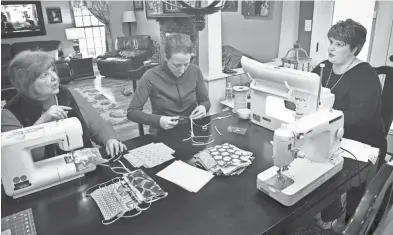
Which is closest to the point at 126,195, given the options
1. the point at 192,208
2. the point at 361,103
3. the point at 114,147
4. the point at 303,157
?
the point at 192,208

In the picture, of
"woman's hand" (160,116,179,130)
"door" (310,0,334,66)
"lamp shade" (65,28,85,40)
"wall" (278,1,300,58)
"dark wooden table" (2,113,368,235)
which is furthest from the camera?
"lamp shade" (65,28,85,40)

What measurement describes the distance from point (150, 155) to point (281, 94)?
75cm

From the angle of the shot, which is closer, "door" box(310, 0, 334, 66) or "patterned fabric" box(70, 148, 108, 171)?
"patterned fabric" box(70, 148, 108, 171)

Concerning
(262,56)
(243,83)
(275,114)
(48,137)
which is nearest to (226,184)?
(275,114)

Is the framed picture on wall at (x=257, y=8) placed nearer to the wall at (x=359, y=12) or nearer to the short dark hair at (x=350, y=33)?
the wall at (x=359, y=12)

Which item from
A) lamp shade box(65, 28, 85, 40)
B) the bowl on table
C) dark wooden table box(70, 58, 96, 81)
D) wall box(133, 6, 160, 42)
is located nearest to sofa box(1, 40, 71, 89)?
dark wooden table box(70, 58, 96, 81)

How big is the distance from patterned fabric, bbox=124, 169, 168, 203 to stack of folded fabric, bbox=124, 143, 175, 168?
76 mm

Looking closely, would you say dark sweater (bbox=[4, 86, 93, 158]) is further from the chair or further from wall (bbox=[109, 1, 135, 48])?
wall (bbox=[109, 1, 135, 48])

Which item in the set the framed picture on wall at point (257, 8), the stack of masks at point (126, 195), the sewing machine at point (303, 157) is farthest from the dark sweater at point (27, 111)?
the framed picture on wall at point (257, 8)

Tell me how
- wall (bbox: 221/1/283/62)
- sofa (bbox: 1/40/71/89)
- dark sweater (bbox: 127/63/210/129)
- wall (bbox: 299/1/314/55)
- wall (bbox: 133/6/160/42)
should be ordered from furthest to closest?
wall (bbox: 133/6/160/42) < sofa (bbox: 1/40/71/89) < wall (bbox: 221/1/283/62) < wall (bbox: 299/1/314/55) < dark sweater (bbox: 127/63/210/129)

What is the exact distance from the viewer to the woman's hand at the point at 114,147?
146 centimetres

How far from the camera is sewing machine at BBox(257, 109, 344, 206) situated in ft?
3.57

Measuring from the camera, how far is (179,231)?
3.19 feet

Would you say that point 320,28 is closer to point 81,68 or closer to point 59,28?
point 81,68
